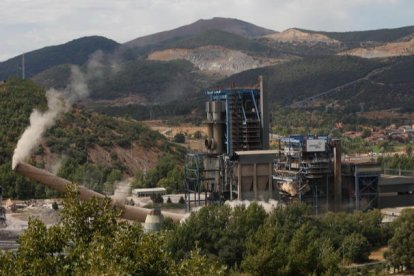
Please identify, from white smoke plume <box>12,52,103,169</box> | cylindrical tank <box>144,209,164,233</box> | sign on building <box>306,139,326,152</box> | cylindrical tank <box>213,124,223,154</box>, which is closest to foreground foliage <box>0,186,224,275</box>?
white smoke plume <box>12,52,103,169</box>

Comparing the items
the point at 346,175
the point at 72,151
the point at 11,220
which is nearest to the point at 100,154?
the point at 72,151

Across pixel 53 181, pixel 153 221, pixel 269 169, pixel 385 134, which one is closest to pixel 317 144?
pixel 269 169

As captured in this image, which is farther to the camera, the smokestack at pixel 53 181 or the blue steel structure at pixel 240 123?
the blue steel structure at pixel 240 123

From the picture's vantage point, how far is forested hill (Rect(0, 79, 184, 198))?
3489 inches

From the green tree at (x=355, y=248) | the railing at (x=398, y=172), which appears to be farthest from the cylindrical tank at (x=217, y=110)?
the railing at (x=398, y=172)

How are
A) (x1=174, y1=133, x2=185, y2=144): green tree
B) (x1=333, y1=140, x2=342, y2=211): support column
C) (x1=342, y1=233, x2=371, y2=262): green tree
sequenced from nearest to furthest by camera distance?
1. (x1=342, y1=233, x2=371, y2=262): green tree
2. (x1=333, y1=140, x2=342, y2=211): support column
3. (x1=174, y1=133, x2=185, y2=144): green tree

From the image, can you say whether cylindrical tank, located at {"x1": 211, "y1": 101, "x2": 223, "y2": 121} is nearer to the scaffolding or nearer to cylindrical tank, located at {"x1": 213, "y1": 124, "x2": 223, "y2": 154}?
cylindrical tank, located at {"x1": 213, "y1": 124, "x2": 223, "y2": 154}

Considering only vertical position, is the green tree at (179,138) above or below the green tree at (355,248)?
above

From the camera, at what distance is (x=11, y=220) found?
230 ft

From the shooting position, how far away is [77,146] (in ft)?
348

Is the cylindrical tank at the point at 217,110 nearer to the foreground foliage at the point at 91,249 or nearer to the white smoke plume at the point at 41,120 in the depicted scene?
the white smoke plume at the point at 41,120

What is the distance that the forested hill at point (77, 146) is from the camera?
88625 mm

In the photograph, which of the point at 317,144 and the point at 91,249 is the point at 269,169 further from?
the point at 91,249

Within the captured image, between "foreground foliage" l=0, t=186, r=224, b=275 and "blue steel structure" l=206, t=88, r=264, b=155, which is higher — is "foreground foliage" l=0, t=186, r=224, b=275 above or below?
below
